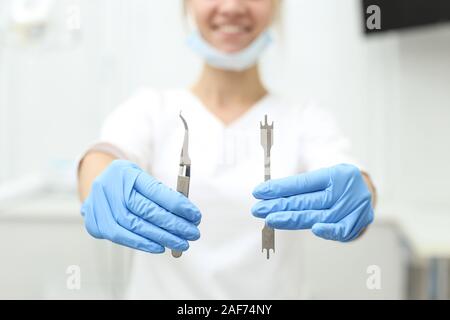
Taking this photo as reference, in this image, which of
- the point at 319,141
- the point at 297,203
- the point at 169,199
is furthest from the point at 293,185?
the point at 319,141

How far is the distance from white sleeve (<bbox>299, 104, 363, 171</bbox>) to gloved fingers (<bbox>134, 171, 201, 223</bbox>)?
24 cm

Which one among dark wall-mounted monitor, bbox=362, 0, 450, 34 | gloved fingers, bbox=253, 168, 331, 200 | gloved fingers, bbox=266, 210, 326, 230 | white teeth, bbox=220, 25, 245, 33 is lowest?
gloved fingers, bbox=266, 210, 326, 230

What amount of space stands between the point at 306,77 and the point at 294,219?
1290 mm

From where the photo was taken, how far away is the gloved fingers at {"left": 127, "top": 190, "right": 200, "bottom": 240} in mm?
618

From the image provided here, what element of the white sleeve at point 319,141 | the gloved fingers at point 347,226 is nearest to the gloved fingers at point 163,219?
the gloved fingers at point 347,226

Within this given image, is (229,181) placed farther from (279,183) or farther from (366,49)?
(366,49)

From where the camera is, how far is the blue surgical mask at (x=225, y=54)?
0.87 metres

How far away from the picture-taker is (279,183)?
62 cm

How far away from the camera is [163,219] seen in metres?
0.62

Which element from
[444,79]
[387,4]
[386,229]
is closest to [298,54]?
[387,4]

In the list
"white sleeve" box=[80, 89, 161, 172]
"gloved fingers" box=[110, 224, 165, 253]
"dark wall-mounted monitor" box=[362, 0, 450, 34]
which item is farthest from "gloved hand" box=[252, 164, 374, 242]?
"dark wall-mounted monitor" box=[362, 0, 450, 34]

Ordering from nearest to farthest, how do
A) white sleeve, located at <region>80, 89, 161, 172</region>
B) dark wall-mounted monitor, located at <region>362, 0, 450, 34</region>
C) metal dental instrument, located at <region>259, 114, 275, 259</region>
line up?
metal dental instrument, located at <region>259, 114, 275, 259</region> < white sleeve, located at <region>80, 89, 161, 172</region> < dark wall-mounted monitor, located at <region>362, 0, 450, 34</region>

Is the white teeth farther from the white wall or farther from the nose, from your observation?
the white wall

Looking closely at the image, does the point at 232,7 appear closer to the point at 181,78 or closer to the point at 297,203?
the point at 297,203
